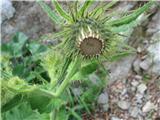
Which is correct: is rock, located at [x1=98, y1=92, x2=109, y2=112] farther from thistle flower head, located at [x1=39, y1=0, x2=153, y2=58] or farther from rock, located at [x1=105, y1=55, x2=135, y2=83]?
thistle flower head, located at [x1=39, y1=0, x2=153, y2=58]

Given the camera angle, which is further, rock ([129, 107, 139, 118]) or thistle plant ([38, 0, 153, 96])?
rock ([129, 107, 139, 118])

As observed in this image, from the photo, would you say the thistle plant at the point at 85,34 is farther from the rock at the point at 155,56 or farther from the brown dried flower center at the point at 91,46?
the rock at the point at 155,56

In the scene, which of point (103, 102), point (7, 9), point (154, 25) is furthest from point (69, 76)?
point (7, 9)

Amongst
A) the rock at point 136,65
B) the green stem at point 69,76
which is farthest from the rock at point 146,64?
the green stem at point 69,76

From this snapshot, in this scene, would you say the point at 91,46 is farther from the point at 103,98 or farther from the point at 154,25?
the point at 154,25

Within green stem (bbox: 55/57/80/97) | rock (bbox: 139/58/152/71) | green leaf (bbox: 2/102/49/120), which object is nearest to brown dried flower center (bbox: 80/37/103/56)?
green stem (bbox: 55/57/80/97)
